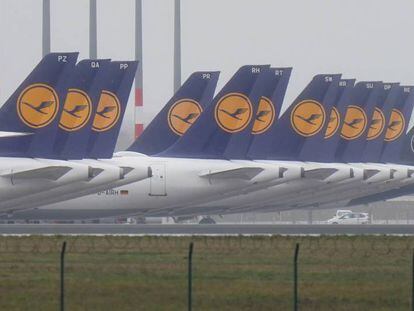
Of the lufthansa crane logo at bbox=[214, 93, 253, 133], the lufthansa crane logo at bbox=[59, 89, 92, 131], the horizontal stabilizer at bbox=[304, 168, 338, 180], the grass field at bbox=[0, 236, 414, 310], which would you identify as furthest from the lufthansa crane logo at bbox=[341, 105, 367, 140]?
the grass field at bbox=[0, 236, 414, 310]

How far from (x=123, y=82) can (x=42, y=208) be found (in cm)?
707

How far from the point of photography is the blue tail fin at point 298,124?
3501 inches

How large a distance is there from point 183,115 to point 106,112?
9031mm

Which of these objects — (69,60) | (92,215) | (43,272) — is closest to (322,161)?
(92,215)

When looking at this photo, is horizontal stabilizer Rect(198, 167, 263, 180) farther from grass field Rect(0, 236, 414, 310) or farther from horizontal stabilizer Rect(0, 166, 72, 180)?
grass field Rect(0, 236, 414, 310)

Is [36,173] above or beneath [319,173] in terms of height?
beneath

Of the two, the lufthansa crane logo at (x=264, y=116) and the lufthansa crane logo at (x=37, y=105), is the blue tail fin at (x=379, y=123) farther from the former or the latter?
the lufthansa crane logo at (x=37, y=105)

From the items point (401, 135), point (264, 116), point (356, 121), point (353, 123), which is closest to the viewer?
point (264, 116)

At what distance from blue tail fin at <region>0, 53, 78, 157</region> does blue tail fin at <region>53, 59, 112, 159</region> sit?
156 cm

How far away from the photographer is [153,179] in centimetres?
7994

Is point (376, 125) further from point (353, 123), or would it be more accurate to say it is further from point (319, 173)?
point (319, 173)

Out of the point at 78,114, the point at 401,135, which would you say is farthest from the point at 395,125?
the point at 78,114

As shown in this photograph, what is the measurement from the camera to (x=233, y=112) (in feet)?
272

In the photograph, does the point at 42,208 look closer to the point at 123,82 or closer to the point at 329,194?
the point at 123,82
